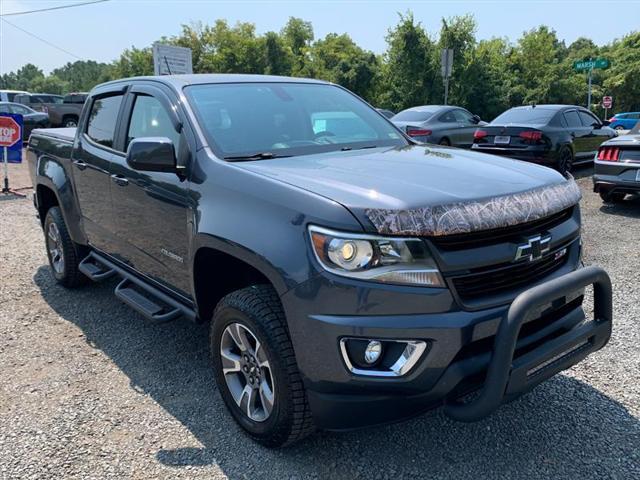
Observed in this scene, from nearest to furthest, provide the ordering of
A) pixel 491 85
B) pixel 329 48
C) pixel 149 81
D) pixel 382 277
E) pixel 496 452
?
pixel 382 277
pixel 496 452
pixel 149 81
pixel 491 85
pixel 329 48

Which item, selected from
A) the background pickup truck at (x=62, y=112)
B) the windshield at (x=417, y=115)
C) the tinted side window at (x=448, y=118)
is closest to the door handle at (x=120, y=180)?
the windshield at (x=417, y=115)

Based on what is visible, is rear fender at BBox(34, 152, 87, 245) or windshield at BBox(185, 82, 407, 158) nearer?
windshield at BBox(185, 82, 407, 158)

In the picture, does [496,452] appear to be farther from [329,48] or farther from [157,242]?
[329,48]

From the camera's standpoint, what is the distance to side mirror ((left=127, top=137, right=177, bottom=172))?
2.90 meters

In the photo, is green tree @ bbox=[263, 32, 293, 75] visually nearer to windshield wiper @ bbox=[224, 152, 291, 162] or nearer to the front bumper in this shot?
windshield wiper @ bbox=[224, 152, 291, 162]

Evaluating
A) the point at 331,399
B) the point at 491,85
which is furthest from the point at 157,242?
the point at 491,85

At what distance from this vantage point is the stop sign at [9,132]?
10156 mm

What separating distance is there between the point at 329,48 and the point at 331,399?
175 ft

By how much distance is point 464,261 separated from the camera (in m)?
2.18

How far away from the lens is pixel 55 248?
520cm

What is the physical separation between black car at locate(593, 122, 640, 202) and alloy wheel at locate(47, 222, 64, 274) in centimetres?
705

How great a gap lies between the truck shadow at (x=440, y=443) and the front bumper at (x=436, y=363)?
45 centimetres

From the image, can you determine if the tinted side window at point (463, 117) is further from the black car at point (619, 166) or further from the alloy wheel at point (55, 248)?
the alloy wheel at point (55, 248)

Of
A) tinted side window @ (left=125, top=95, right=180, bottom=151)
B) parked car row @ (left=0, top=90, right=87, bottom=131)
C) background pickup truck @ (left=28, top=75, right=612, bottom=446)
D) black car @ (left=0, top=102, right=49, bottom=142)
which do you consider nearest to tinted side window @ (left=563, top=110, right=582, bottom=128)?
background pickup truck @ (left=28, top=75, right=612, bottom=446)
